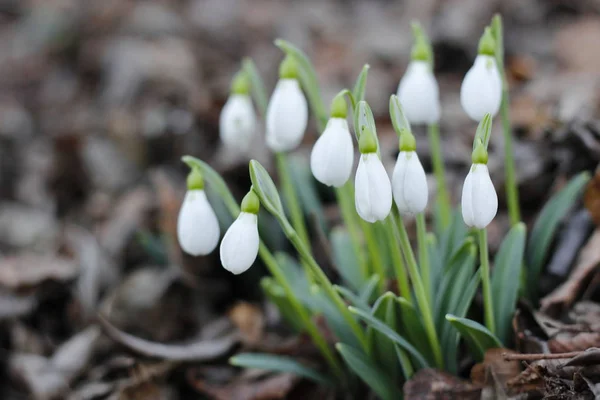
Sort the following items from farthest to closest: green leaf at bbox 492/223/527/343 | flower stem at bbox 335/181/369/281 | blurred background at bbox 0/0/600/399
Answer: blurred background at bbox 0/0/600/399 → flower stem at bbox 335/181/369/281 → green leaf at bbox 492/223/527/343

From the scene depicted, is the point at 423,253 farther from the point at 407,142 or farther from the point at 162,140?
the point at 162,140

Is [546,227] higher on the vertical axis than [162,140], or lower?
lower

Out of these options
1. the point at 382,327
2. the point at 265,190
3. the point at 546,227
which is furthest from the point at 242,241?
the point at 546,227

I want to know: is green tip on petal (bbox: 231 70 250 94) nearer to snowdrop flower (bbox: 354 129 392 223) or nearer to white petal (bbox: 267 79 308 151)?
white petal (bbox: 267 79 308 151)

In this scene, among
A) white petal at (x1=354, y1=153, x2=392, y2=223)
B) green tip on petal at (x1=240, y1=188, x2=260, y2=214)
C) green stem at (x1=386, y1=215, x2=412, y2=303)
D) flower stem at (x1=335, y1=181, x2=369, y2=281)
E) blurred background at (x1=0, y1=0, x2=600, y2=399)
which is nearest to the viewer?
white petal at (x1=354, y1=153, x2=392, y2=223)

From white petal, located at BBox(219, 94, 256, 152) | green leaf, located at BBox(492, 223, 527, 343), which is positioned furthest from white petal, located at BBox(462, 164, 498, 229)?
white petal, located at BBox(219, 94, 256, 152)

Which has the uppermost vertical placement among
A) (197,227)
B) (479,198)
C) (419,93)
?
(419,93)
